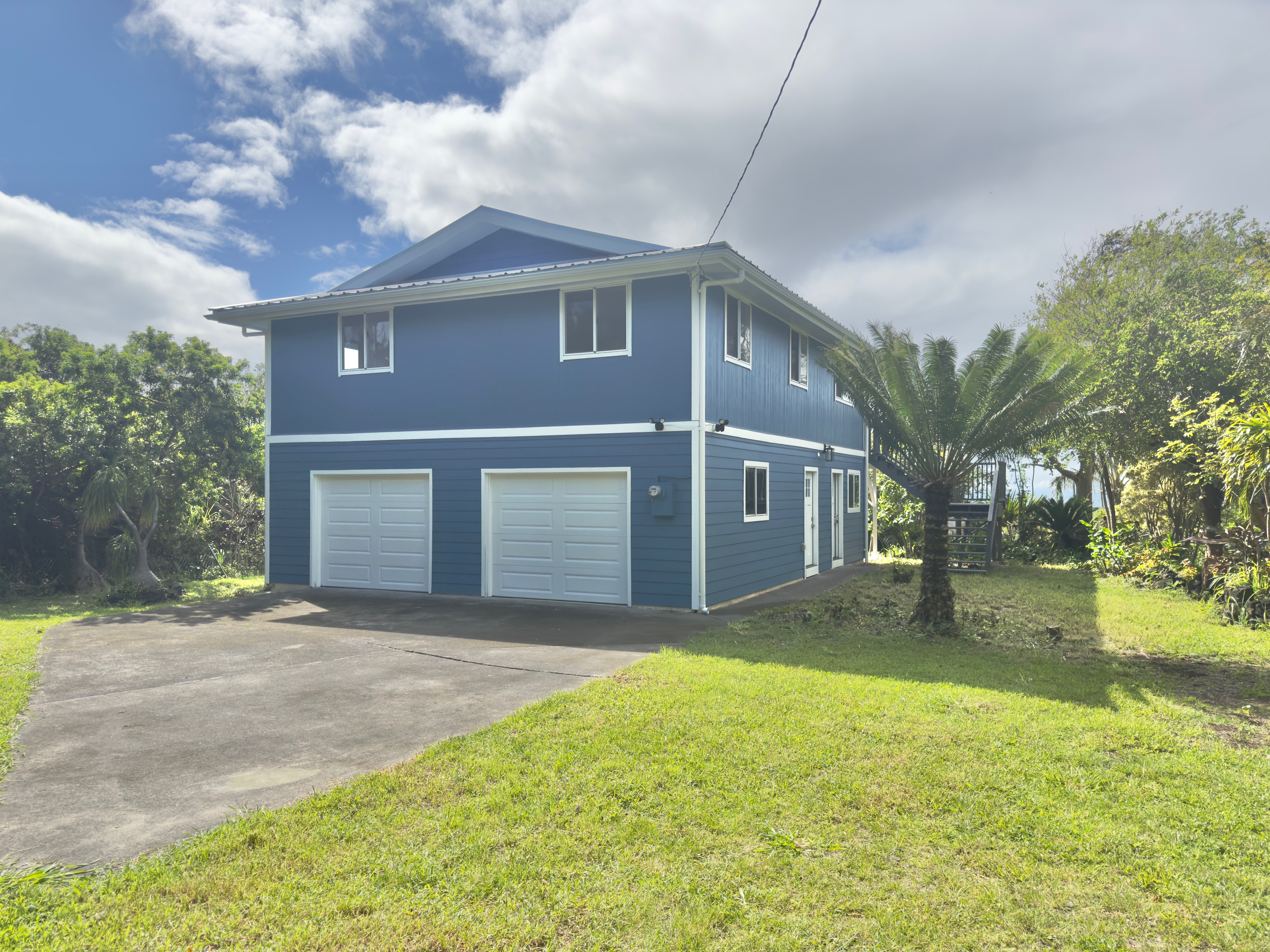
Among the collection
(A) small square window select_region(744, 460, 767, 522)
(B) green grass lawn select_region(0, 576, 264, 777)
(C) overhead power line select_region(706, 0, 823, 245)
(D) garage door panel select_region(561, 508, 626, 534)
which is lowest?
(B) green grass lawn select_region(0, 576, 264, 777)

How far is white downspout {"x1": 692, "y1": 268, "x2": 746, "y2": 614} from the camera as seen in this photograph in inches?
394

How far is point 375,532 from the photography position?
12406mm

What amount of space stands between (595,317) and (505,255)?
2701 millimetres

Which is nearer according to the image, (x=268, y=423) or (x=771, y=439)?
(x=771, y=439)

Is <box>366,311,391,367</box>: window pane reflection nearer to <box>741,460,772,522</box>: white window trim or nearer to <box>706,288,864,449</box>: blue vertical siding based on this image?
<box>706,288,864,449</box>: blue vertical siding

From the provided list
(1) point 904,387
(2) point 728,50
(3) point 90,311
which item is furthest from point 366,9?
(3) point 90,311

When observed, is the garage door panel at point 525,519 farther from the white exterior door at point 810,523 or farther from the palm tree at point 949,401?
the white exterior door at point 810,523

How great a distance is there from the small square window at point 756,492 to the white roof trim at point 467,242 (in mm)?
3987

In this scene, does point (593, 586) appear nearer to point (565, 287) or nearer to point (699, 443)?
point (699, 443)

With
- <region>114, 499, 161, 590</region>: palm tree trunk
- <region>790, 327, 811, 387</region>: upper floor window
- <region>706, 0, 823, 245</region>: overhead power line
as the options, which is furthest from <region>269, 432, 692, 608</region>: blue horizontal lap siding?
<region>790, 327, 811, 387</region>: upper floor window

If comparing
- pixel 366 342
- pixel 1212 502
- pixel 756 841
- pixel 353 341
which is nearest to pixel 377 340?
pixel 366 342

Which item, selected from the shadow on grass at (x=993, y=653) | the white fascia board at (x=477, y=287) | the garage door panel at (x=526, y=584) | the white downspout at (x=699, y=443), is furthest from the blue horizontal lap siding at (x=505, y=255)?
the shadow on grass at (x=993, y=653)

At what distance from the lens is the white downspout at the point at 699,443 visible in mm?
10016

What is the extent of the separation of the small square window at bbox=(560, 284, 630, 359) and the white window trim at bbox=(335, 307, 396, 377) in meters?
3.22
